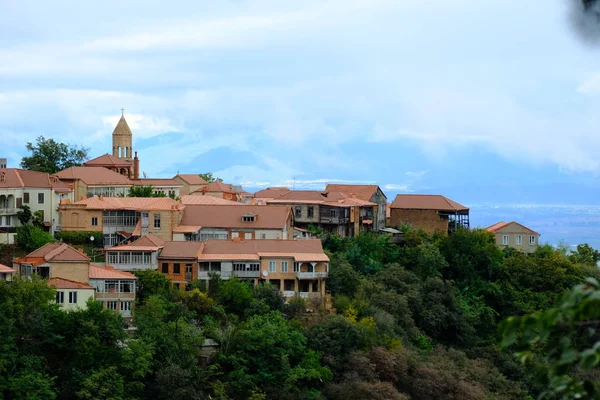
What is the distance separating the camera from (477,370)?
108 ft

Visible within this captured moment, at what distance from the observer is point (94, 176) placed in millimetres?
42812

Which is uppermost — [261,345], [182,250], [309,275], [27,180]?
[27,180]

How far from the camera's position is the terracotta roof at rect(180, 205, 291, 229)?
120 ft

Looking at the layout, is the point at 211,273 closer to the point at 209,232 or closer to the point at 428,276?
the point at 209,232

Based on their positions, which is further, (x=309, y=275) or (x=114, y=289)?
(x=309, y=275)

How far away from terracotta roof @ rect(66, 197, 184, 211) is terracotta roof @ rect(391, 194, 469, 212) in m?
12.2

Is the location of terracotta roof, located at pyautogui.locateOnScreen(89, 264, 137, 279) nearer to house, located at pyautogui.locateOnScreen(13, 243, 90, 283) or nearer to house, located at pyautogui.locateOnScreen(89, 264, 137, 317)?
Result: house, located at pyautogui.locateOnScreen(89, 264, 137, 317)

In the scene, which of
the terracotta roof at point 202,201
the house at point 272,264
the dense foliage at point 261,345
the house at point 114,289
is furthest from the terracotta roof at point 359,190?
the house at point 114,289

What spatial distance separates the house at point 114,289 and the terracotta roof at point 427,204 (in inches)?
696

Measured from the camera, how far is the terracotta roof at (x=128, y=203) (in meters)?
36.2

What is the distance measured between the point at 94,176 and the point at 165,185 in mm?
6078

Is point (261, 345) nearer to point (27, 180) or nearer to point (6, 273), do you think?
point (6, 273)

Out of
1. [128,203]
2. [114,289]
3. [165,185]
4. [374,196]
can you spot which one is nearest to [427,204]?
[374,196]

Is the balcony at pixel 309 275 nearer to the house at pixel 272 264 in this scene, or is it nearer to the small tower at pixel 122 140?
the house at pixel 272 264
